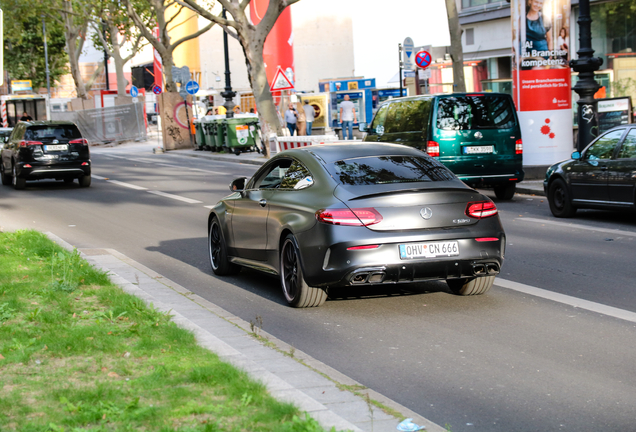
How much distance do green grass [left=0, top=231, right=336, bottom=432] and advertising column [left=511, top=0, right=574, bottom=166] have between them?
13.7 m

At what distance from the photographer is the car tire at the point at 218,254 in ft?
31.2

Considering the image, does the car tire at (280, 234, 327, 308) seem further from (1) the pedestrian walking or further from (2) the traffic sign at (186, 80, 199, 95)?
(2) the traffic sign at (186, 80, 199, 95)

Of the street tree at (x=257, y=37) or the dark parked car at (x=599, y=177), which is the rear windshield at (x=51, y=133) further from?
the dark parked car at (x=599, y=177)

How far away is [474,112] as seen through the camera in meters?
16.1

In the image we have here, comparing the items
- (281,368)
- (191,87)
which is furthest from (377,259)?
(191,87)

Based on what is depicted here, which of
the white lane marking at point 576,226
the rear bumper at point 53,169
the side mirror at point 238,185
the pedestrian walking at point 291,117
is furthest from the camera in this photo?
the pedestrian walking at point 291,117

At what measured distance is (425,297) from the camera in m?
8.10

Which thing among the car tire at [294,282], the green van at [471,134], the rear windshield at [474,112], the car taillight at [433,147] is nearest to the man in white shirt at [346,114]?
the green van at [471,134]

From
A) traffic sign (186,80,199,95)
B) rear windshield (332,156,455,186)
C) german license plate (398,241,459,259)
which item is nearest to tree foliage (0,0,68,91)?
traffic sign (186,80,199,95)

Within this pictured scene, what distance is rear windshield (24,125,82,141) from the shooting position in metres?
22.2

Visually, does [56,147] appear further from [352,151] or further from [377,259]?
[377,259]

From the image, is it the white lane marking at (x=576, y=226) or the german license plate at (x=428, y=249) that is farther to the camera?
the white lane marking at (x=576, y=226)

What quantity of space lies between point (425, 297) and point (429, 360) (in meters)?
2.16

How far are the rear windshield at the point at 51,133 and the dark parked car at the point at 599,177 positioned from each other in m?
12.8
